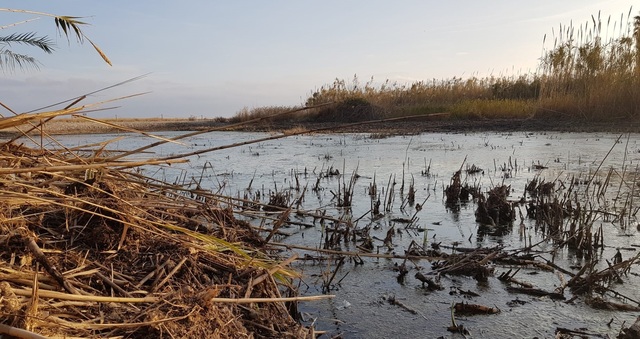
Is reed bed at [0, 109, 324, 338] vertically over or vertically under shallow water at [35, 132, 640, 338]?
over

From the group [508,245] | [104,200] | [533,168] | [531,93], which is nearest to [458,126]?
[531,93]

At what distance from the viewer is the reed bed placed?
4.21 feet

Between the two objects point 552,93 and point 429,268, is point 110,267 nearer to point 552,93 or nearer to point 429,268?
point 429,268

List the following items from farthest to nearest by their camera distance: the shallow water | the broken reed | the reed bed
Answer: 1. the broken reed
2. the shallow water
3. the reed bed

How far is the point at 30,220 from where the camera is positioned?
1669mm

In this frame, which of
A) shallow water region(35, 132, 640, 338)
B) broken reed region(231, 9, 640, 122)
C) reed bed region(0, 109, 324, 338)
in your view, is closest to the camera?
reed bed region(0, 109, 324, 338)

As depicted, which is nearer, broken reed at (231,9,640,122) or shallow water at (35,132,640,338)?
shallow water at (35,132,640,338)

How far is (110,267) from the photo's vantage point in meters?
1.63

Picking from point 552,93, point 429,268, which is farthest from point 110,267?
point 552,93

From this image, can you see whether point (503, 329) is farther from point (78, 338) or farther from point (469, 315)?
point (78, 338)

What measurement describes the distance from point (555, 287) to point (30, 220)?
2.70 m

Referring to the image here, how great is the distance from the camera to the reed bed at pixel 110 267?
1.28 metres

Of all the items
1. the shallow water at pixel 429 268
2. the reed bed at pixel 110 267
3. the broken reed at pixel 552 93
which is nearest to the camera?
the reed bed at pixel 110 267

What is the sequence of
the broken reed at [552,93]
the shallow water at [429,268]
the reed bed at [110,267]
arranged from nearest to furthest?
1. the reed bed at [110,267]
2. the shallow water at [429,268]
3. the broken reed at [552,93]
